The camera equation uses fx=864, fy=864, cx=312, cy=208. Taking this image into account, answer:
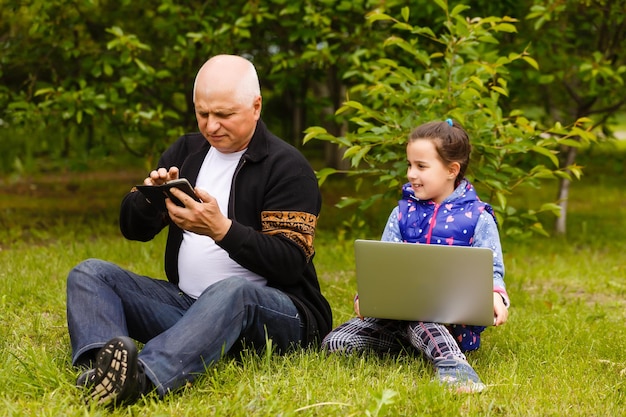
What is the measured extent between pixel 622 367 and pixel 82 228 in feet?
16.6

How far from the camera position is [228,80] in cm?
328

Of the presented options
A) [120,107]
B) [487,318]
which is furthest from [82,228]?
[487,318]

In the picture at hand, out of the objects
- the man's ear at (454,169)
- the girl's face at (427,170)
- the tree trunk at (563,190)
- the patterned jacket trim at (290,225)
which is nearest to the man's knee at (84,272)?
the patterned jacket trim at (290,225)

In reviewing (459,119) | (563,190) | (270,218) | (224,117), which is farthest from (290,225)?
(563,190)

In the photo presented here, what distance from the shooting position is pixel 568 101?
8.52 meters

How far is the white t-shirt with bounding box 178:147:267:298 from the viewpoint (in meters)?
3.40

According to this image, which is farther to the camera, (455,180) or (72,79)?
(72,79)

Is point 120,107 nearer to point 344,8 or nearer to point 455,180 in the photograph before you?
point 344,8

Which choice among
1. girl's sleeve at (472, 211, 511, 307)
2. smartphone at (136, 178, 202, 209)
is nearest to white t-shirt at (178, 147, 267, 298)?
smartphone at (136, 178, 202, 209)

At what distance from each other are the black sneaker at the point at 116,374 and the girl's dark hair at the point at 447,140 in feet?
4.83

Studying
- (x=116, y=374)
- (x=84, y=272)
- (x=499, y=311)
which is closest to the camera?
(x=116, y=374)

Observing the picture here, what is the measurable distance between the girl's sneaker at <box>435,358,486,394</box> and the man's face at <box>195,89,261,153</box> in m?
1.16

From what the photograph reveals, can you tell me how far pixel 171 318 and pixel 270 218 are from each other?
0.57 metres

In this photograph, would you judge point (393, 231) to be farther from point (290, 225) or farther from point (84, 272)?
point (84, 272)
